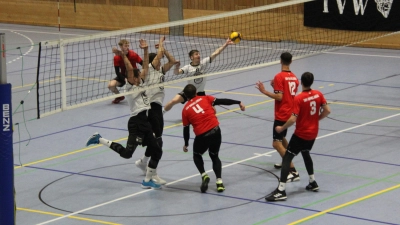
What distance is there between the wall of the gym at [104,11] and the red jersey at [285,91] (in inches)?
591

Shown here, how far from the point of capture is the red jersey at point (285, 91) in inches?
471

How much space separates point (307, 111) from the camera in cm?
1105

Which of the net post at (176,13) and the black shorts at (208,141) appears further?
the net post at (176,13)

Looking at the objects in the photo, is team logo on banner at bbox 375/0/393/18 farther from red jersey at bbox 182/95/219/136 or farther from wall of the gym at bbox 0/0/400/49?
red jersey at bbox 182/95/219/136

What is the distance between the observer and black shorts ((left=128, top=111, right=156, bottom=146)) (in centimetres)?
1180

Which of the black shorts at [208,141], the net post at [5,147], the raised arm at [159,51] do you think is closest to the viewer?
the net post at [5,147]

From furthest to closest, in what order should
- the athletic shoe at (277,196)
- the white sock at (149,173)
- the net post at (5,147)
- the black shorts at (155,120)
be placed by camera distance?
1. the black shorts at (155,120)
2. the white sock at (149,173)
3. the athletic shoe at (277,196)
4. the net post at (5,147)

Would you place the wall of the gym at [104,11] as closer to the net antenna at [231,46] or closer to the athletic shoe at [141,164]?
the net antenna at [231,46]

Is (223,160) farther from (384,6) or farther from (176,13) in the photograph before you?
(176,13)

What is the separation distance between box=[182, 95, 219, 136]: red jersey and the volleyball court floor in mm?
1010

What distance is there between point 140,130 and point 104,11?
20.7 metres

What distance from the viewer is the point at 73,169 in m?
13.0

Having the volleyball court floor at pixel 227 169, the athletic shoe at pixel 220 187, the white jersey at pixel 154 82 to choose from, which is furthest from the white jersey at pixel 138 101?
the athletic shoe at pixel 220 187

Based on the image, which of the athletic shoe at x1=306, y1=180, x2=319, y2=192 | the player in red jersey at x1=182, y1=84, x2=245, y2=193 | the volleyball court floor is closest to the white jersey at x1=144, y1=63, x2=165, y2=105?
the player in red jersey at x1=182, y1=84, x2=245, y2=193
